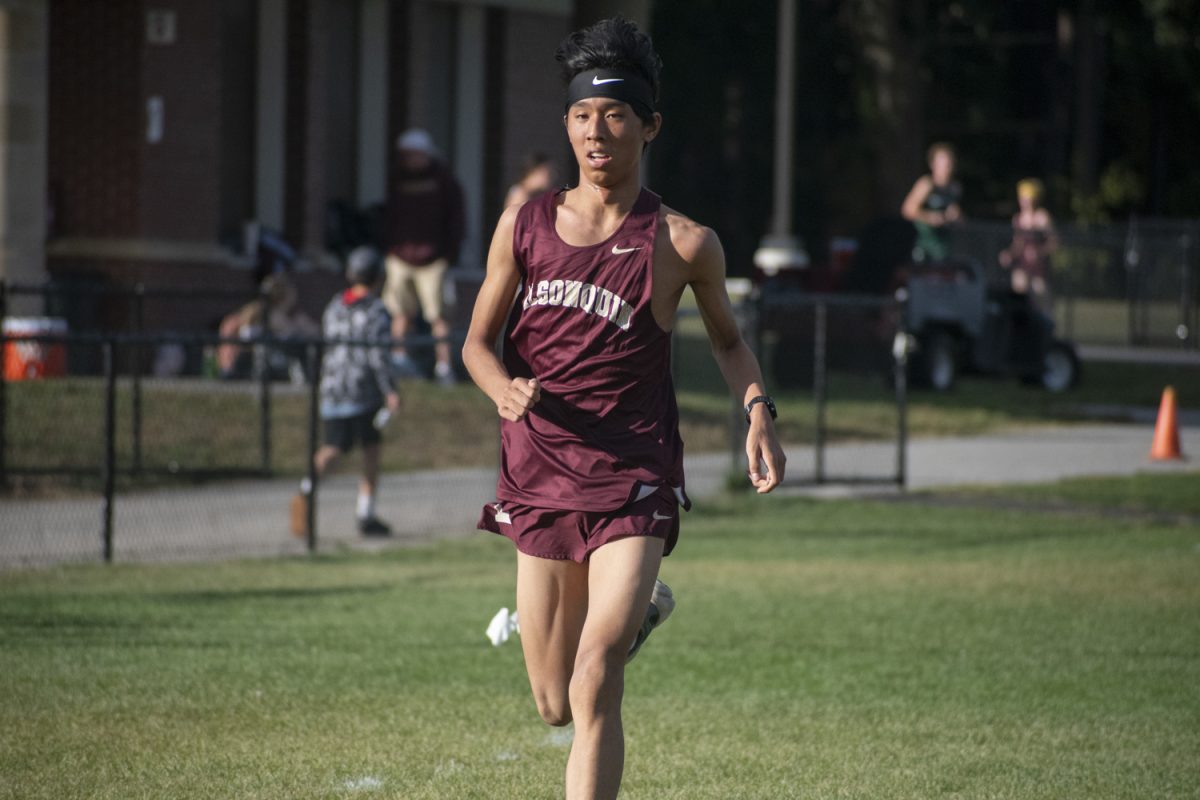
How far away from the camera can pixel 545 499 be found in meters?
5.33

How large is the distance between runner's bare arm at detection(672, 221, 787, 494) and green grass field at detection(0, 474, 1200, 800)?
58.4 inches

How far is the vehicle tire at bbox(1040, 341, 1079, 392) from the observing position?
24.1 m

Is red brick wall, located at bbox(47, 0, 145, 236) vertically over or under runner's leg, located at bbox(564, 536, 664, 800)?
over

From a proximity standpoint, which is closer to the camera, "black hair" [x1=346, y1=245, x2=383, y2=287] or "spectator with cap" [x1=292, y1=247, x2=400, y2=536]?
"spectator with cap" [x1=292, y1=247, x2=400, y2=536]

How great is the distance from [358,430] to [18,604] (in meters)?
3.65

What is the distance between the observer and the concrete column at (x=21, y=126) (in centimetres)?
1911

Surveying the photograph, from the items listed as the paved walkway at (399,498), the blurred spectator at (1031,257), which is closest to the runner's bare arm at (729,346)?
the paved walkway at (399,498)

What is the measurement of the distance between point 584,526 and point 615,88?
1240 millimetres

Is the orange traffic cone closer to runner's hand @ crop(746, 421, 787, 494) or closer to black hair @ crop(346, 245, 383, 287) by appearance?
black hair @ crop(346, 245, 383, 287)

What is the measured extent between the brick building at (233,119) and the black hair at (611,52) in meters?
14.3

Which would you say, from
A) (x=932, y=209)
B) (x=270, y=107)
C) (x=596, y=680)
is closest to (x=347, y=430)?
(x=596, y=680)

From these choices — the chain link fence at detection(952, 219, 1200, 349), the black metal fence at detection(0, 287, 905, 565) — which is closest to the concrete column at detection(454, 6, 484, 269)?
the chain link fence at detection(952, 219, 1200, 349)

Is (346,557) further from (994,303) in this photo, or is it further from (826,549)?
(994,303)

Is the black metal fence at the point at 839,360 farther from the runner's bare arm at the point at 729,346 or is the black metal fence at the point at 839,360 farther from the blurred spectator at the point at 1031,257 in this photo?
the runner's bare arm at the point at 729,346
